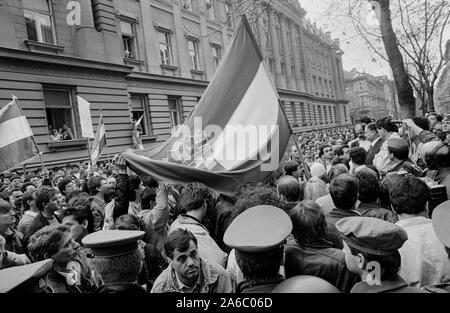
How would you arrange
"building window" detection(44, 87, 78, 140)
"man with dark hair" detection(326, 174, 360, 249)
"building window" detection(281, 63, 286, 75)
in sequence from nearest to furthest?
1. "man with dark hair" detection(326, 174, 360, 249)
2. "building window" detection(44, 87, 78, 140)
3. "building window" detection(281, 63, 286, 75)

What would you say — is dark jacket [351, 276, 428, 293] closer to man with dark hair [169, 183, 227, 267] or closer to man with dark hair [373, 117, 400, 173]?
man with dark hair [169, 183, 227, 267]

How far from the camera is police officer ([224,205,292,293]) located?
5.98 feet

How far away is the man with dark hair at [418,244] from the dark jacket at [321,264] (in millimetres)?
332

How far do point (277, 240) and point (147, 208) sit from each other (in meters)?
2.75

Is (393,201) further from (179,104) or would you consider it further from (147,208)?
(179,104)

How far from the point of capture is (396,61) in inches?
334

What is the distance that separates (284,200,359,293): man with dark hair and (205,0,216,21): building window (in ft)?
76.6

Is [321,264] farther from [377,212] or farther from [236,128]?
[236,128]

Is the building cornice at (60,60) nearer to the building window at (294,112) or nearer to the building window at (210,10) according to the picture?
the building window at (210,10)

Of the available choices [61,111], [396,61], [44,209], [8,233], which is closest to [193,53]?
[61,111]

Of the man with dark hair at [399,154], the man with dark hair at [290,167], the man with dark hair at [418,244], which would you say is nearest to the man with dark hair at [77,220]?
the man with dark hair at [290,167]

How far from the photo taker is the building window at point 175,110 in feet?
64.0

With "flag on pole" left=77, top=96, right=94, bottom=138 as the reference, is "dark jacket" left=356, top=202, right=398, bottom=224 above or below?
below

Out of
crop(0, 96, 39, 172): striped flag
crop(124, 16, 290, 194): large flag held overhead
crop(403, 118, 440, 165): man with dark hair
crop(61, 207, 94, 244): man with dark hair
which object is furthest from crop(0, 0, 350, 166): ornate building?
crop(61, 207, 94, 244): man with dark hair
